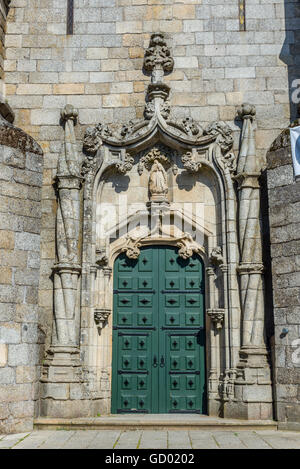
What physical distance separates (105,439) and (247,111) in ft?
16.7

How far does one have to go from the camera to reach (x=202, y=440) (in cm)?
654

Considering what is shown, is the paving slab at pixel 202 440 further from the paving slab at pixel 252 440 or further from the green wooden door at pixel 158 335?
the green wooden door at pixel 158 335

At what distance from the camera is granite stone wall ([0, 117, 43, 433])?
7.13 m

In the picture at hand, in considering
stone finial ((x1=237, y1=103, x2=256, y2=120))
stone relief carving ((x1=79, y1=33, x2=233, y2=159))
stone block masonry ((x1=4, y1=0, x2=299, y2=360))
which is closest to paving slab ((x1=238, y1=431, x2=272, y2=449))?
stone relief carving ((x1=79, y1=33, x2=233, y2=159))

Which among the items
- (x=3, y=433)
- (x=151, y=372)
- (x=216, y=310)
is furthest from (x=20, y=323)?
(x=216, y=310)

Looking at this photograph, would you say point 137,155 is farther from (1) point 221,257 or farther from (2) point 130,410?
(2) point 130,410

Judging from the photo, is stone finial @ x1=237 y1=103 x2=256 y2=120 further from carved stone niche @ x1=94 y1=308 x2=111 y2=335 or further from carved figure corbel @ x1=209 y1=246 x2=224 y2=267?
carved stone niche @ x1=94 y1=308 x2=111 y2=335

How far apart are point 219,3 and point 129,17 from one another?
1483 millimetres

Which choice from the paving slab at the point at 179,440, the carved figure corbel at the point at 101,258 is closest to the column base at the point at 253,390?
the paving slab at the point at 179,440

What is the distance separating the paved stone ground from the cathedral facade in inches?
17.7

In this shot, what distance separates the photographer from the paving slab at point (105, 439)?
20.5 ft

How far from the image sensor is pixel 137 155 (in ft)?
29.2

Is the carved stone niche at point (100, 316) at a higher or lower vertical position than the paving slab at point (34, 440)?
higher

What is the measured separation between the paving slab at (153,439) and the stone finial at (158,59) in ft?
16.9
